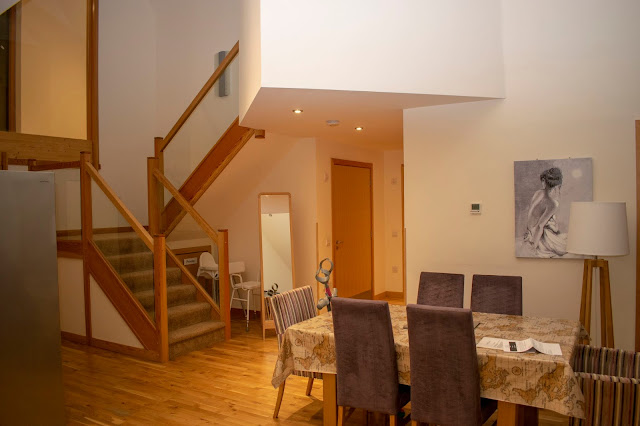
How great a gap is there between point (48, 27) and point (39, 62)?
1.52 ft

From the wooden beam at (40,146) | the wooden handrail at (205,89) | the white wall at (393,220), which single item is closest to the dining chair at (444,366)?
the wooden handrail at (205,89)

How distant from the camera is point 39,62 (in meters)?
5.88

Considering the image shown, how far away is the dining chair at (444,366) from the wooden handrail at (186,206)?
11.0 ft

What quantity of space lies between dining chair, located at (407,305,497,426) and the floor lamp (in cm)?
160

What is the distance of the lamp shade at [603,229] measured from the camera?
12.2 ft

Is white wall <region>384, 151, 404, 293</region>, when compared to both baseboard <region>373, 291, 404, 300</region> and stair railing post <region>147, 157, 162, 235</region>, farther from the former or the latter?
stair railing post <region>147, 157, 162, 235</region>

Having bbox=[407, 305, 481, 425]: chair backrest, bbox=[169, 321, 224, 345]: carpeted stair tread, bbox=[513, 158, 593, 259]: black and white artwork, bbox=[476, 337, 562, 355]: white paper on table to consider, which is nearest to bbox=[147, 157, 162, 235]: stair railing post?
bbox=[169, 321, 224, 345]: carpeted stair tread

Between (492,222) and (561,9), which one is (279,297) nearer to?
(492,222)

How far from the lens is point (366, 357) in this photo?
120 inches

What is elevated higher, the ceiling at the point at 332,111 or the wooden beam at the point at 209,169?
the ceiling at the point at 332,111

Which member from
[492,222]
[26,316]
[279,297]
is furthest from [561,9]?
[26,316]

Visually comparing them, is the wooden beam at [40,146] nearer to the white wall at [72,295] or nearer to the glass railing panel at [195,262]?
the white wall at [72,295]

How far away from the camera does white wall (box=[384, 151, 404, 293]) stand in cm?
802

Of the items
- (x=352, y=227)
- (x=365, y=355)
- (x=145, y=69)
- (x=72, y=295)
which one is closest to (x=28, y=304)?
(x=365, y=355)
